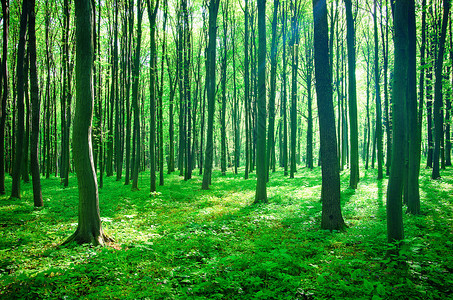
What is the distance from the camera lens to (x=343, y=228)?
650 centimetres

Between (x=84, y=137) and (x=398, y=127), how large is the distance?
688 centimetres

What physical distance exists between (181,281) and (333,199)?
4670 mm

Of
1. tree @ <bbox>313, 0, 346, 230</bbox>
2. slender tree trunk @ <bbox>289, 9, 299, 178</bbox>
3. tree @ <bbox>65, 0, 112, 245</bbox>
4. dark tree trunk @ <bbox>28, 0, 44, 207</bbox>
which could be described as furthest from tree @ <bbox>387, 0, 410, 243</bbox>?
slender tree trunk @ <bbox>289, 9, 299, 178</bbox>

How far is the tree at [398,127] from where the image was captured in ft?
15.2

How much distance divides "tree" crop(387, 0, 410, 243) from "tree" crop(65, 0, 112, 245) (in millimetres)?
6301

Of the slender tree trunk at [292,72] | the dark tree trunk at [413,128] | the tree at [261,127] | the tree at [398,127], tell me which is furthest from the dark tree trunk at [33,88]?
the slender tree trunk at [292,72]

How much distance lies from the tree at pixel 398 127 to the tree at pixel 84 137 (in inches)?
248

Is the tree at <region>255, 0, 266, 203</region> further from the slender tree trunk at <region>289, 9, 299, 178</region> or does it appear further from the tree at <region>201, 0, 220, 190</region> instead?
the slender tree trunk at <region>289, 9, 299, 178</region>

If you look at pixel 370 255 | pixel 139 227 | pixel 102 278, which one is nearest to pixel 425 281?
pixel 370 255

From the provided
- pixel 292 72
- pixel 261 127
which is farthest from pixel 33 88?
pixel 292 72

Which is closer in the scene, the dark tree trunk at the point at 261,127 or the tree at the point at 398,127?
the tree at the point at 398,127

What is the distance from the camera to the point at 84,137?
5.52 metres

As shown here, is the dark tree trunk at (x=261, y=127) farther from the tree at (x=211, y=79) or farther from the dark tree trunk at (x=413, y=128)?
the dark tree trunk at (x=413, y=128)

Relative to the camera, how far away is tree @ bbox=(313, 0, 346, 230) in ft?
21.5
